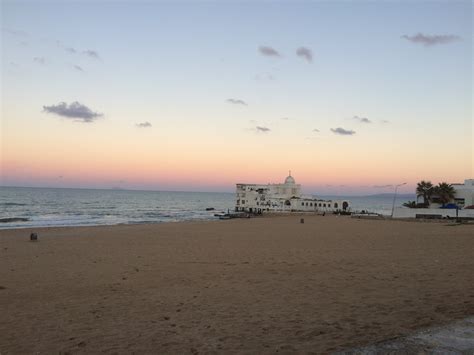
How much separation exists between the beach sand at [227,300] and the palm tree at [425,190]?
131ft

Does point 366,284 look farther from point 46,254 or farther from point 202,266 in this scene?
point 46,254

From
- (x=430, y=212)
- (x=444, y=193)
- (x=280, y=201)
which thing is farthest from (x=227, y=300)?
(x=280, y=201)

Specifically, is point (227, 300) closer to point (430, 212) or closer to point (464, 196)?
point (430, 212)

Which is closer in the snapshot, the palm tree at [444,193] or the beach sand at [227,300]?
the beach sand at [227,300]

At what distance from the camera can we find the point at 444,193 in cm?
5166

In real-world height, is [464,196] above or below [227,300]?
above

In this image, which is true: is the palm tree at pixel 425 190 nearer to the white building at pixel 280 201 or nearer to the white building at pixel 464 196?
the white building at pixel 464 196

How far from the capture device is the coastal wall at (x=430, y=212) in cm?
4416

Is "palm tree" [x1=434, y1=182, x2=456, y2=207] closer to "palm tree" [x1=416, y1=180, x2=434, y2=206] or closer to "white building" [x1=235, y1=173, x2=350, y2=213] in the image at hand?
"palm tree" [x1=416, y1=180, x2=434, y2=206]

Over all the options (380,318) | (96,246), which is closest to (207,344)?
(380,318)

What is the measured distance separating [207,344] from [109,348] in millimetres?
1545

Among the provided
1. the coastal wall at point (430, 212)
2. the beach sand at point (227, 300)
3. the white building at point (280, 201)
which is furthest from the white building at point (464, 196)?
the beach sand at point (227, 300)

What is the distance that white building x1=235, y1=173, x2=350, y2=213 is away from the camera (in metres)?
77.5

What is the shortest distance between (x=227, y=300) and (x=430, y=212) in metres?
43.2
